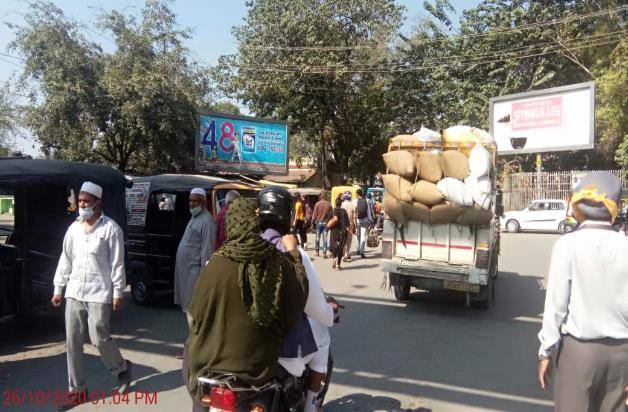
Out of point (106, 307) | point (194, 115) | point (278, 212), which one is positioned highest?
point (194, 115)

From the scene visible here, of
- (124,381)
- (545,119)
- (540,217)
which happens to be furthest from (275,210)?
(545,119)

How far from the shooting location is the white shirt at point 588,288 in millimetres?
2605

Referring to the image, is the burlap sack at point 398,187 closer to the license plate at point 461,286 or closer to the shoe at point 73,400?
the license plate at point 461,286

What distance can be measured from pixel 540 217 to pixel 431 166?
58.3ft

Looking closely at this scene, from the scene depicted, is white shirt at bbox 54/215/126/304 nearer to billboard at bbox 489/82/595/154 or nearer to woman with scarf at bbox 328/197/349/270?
woman with scarf at bbox 328/197/349/270

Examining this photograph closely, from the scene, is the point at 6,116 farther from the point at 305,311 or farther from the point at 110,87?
the point at 305,311

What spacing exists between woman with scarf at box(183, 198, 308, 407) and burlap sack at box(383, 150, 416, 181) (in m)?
5.43

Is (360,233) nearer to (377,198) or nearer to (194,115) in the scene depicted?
(194,115)

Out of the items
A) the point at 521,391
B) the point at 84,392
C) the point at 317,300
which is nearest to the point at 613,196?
the point at 317,300

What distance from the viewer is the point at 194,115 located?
19312mm

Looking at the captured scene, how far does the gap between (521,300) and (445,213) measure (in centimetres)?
264

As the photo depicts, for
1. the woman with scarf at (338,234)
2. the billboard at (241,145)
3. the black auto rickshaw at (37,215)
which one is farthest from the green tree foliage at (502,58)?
the black auto rickshaw at (37,215)

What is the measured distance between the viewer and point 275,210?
269 centimetres

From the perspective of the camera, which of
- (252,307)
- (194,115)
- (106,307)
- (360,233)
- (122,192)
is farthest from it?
(194,115)
